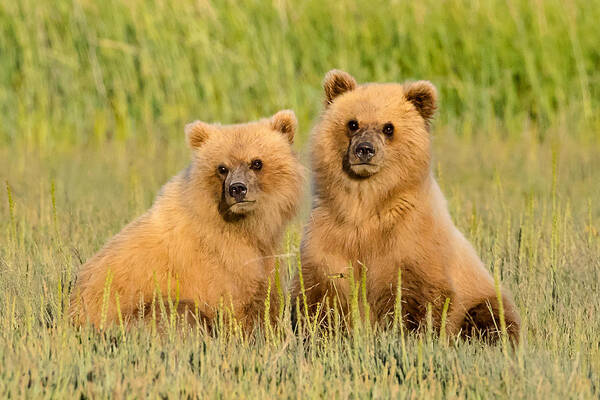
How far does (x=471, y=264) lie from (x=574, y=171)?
513 cm

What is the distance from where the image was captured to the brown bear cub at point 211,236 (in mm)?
5312

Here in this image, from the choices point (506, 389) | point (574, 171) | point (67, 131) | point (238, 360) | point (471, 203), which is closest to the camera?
point (506, 389)

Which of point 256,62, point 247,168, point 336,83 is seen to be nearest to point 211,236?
point 247,168

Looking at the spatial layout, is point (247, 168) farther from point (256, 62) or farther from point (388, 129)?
point (256, 62)

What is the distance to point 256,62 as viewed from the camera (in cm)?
1255

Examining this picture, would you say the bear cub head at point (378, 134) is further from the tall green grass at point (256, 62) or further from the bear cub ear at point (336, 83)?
the tall green grass at point (256, 62)

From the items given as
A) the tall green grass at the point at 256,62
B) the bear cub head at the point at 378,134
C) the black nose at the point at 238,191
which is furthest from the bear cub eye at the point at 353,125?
the tall green grass at the point at 256,62

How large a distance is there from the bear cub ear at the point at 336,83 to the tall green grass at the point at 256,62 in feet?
20.8

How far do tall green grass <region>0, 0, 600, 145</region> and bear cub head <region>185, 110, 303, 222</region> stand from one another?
20.6 ft

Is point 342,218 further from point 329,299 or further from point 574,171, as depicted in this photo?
point 574,171

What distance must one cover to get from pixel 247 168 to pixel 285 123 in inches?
18.8

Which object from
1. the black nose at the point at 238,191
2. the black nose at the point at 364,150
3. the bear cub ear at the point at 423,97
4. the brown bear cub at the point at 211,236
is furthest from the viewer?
the bear cub ear at the point at 423,97

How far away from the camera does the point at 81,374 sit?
4.28m

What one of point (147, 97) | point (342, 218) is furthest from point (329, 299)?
point (147, 97)
